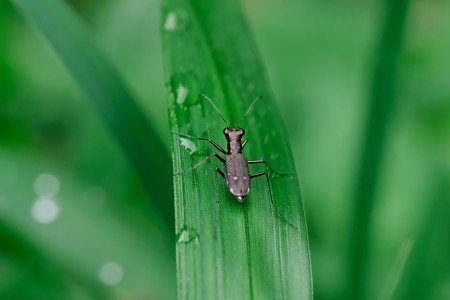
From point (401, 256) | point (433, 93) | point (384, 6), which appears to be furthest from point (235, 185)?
point (433, 93)

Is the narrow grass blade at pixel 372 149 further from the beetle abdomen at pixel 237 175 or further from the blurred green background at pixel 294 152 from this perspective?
the beetle abdomen at pixel 237 175

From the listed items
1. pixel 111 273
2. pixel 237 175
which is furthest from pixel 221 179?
pixel 111 273

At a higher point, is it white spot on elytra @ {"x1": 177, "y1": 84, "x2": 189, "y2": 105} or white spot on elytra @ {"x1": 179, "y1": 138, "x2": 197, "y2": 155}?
white spot on elytra @ {"x1": 177, "y1": 84, "x2": 189, "y2": 105}

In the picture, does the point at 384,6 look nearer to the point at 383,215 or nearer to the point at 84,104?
the point at 383,215

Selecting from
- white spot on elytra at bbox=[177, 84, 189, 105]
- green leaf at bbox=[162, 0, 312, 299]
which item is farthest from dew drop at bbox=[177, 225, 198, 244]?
white spot on elytra at bbox=[177, 84, 189, 105]

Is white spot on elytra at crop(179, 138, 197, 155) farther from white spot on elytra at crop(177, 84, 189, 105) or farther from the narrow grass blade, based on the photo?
A: the narrow grass blade

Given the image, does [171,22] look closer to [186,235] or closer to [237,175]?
[237,175]

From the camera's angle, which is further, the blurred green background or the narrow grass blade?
the blurred green background
